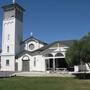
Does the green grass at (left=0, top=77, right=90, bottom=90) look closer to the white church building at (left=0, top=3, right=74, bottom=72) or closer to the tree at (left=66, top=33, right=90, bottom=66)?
the tree at (left=66, top=33, right=90, bottom=66)

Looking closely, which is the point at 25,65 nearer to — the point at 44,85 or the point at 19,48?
the point at 19,48

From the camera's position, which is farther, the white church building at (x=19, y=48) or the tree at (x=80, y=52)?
the white church building at (x=19, y=48)

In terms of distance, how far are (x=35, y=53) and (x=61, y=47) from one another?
6.76 meters

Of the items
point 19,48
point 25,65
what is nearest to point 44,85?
point 25,65

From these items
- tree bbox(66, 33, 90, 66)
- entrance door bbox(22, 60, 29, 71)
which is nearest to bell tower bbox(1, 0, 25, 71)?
entrance door bbox(22, 60, 29, 71)

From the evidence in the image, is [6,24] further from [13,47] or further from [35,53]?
[35,53]

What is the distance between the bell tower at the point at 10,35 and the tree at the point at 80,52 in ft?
81.3

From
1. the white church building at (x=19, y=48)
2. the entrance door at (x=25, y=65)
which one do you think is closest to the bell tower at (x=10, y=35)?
the white church building at (x=19, y=48)

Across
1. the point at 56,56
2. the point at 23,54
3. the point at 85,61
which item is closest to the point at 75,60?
the point at 85,61

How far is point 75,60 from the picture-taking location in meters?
32.2

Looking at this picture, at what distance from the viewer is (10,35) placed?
5609 cm

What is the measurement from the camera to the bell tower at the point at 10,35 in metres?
55.4

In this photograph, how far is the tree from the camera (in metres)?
31.4

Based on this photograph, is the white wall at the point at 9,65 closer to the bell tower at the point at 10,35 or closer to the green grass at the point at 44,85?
the bell tower at the point at 10,35
